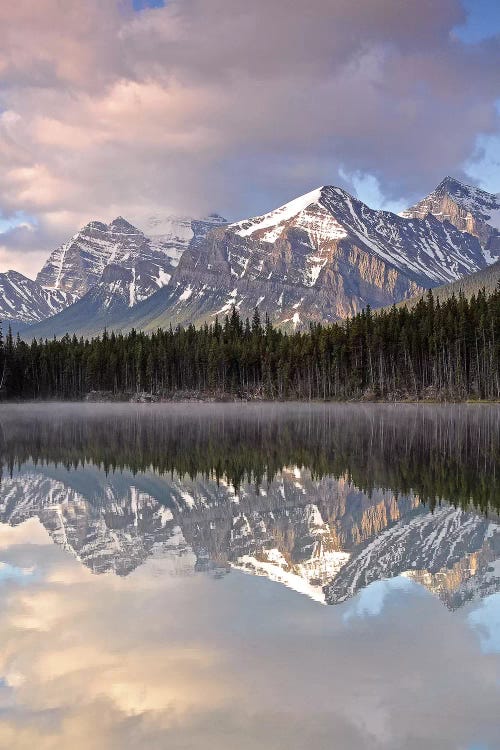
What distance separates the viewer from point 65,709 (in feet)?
34.0

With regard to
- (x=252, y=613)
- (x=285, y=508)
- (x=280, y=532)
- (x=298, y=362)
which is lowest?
(x=252, y=613)

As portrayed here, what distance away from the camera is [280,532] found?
2144 centimetres

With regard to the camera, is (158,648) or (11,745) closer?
(11,745)

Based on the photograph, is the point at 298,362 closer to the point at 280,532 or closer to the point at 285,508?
the point at 285,508

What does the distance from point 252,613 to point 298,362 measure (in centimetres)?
14823

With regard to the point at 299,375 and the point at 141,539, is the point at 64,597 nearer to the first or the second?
the point at 141,539

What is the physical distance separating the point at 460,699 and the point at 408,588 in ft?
18.1

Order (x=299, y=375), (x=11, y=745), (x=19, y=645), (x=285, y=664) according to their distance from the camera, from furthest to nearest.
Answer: (x=299, y=375) < (x=19, y=645) < (x=285, y=664) < (x=11, y=745)

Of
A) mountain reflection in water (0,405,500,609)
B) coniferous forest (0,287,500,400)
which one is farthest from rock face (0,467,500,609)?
coniferous forest (0,287,500,400)

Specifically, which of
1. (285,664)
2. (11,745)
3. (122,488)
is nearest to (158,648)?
(285,664)

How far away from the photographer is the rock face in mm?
17109

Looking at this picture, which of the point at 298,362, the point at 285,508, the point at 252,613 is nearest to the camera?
→ the point at 252,613

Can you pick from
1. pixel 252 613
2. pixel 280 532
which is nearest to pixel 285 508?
pixel 280 532

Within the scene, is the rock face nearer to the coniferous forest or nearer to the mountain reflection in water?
the mountain reflection in water
